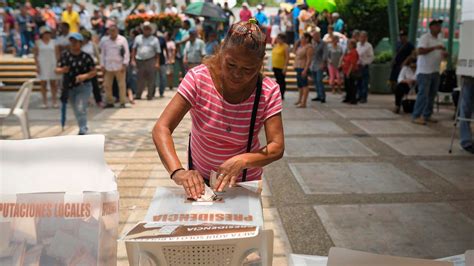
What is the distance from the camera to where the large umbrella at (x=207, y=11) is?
719 inches

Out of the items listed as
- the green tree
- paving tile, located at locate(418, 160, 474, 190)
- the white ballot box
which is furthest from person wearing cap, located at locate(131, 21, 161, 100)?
the white ballot box

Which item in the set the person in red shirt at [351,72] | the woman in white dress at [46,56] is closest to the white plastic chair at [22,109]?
the woman in white dress at [46,56]

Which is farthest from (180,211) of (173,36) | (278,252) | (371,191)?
(173,36)

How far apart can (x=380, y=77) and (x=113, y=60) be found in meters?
8.13

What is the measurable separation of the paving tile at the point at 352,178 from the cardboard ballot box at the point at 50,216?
4367 millimetres

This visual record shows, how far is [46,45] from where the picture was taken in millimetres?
12617

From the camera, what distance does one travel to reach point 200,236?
1724 millimetres

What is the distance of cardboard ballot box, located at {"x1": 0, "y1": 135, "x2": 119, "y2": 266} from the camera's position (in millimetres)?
1753

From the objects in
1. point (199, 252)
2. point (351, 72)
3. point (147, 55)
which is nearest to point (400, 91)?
point (351, 72)

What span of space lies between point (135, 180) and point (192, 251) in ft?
15.5

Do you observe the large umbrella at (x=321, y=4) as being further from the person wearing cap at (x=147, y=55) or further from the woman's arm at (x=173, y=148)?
the woman's arm at (x=173, y=148)

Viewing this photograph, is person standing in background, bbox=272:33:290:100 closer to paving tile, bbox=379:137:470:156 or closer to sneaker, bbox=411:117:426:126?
sneaker, bbox=411:117:426:126

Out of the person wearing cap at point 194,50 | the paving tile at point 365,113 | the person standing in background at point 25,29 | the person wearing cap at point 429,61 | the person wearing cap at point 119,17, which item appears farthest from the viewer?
the person standing in background at point 25,29

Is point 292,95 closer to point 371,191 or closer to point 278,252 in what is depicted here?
point 371,191
